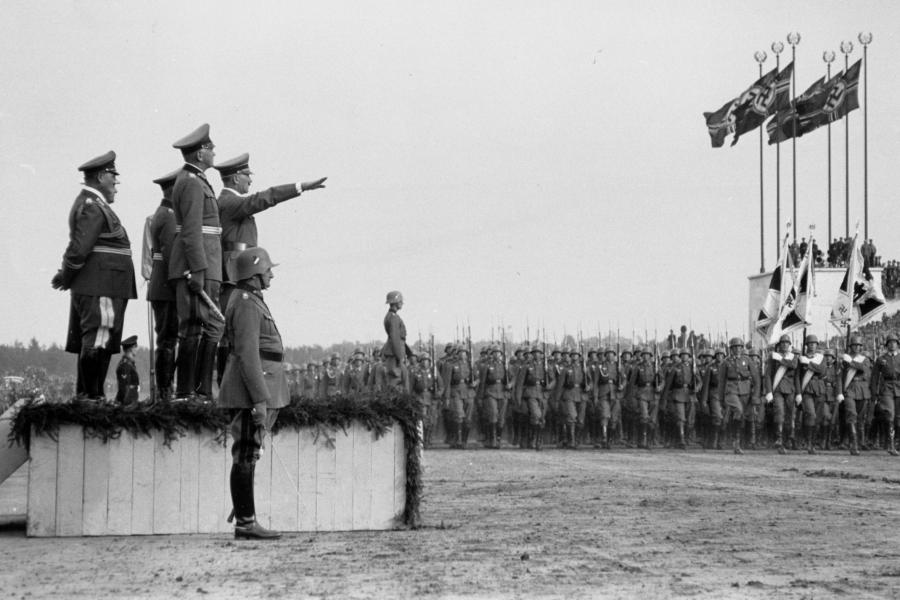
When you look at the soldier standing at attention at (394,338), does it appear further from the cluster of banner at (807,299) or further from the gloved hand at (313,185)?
the cluster of banner at (807,299)

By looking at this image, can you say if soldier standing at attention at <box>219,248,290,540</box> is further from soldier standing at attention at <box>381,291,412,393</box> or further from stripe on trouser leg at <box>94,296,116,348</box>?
soldier standing at attention at <box>381,291,412,393</box>

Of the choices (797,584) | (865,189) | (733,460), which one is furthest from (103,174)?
(865,189)

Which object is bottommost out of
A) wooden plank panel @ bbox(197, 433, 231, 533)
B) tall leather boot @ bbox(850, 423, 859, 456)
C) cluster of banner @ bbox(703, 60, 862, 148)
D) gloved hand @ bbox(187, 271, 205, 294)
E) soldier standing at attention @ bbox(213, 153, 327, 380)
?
tall leather boot @ bbox(850, 423, 859, 456)

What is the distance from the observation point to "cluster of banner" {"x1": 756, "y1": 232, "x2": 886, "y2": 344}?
90.1 feet

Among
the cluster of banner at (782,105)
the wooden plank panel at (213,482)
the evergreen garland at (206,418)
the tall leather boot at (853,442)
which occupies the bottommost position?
the tall leather boot at (853,442)

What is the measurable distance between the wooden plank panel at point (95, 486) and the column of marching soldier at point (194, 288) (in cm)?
54

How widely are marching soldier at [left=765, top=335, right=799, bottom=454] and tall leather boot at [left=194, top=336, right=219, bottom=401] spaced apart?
54.6 ft

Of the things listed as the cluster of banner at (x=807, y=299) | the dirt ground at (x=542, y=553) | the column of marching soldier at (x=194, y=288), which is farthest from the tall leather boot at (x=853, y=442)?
the column of marching soldier at (x=194, y=288)

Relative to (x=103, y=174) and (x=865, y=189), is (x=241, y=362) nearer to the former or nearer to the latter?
(x=103, y=174)

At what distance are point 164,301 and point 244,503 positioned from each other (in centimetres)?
216

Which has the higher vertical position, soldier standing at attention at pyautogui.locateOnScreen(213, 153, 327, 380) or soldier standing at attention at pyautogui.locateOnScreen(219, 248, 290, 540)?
soldier standing at attention at pyautogui.locateOnScreen(213, 153, 327, 380)

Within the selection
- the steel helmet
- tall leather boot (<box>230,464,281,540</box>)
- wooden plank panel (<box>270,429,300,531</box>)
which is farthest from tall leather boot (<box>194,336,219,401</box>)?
tall leather boot (<box>230,464,281,540</box>)

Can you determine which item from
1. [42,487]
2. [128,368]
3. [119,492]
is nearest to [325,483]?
[119,492]

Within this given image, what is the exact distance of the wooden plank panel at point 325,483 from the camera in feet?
33.9
